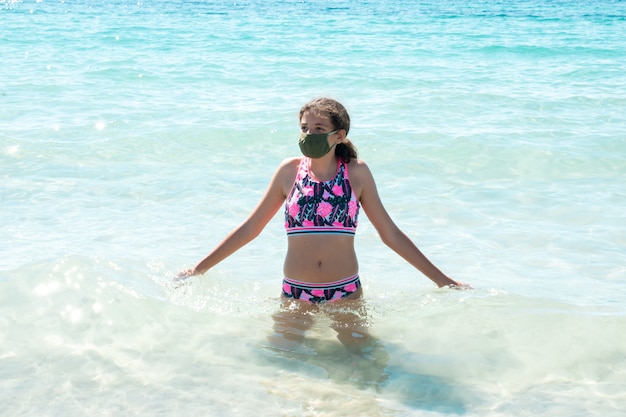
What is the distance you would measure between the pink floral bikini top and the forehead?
28 centimetres

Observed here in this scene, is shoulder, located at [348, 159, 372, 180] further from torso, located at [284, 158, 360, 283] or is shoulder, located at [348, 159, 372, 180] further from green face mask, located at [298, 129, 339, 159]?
green face mask, located at [298, 129, 339, 159]

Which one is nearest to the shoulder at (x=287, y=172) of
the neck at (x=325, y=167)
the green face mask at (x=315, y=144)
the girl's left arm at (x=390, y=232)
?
the neck at (x=325, y=167)

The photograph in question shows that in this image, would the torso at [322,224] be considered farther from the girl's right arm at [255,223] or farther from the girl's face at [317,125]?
the girl's face at [317,125]

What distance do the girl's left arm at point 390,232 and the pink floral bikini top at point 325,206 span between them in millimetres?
74

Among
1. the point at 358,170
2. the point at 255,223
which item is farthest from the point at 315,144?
the point at 255,223

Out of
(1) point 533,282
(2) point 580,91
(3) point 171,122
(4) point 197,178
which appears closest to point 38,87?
(3) point 171,122

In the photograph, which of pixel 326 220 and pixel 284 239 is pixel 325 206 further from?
pixel 284 239

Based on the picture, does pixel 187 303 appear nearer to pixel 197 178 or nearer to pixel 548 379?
pixel 548 379

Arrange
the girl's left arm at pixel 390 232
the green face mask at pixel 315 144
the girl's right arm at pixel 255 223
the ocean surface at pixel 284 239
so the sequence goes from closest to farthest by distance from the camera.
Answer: the ocean surface at pixel 284 239 → the green face mask at pixel 315 144 → the girl's left arm at pixel 390 232 → the girl's right arm at pixel 255 223

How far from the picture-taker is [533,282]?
6027mm

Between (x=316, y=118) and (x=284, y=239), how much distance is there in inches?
107

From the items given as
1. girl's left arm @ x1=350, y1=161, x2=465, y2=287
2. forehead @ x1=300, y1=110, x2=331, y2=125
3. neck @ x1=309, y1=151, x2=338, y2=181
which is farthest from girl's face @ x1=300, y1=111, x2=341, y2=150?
girl's left arm @ x1=350, y1=161, x2=465, y2=287

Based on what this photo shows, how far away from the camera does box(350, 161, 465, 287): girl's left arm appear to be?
4.48 metres

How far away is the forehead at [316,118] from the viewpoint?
438 cm
